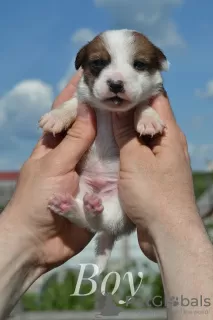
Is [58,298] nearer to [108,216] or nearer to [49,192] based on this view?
[108,216]

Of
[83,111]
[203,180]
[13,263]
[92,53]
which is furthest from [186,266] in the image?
[203,180]

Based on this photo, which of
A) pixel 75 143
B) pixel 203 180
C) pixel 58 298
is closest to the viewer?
pixel 75 143

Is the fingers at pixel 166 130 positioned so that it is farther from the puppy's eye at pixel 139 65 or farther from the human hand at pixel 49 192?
the human hand at pixel 49 192

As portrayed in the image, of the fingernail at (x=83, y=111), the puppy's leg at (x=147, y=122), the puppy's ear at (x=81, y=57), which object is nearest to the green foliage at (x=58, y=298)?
the fingernail at (x=83, y=111)

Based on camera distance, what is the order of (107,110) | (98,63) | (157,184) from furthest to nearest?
(107,110) < (98,63) < (157,184)

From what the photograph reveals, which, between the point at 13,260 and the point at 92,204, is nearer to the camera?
the point at 13,260
